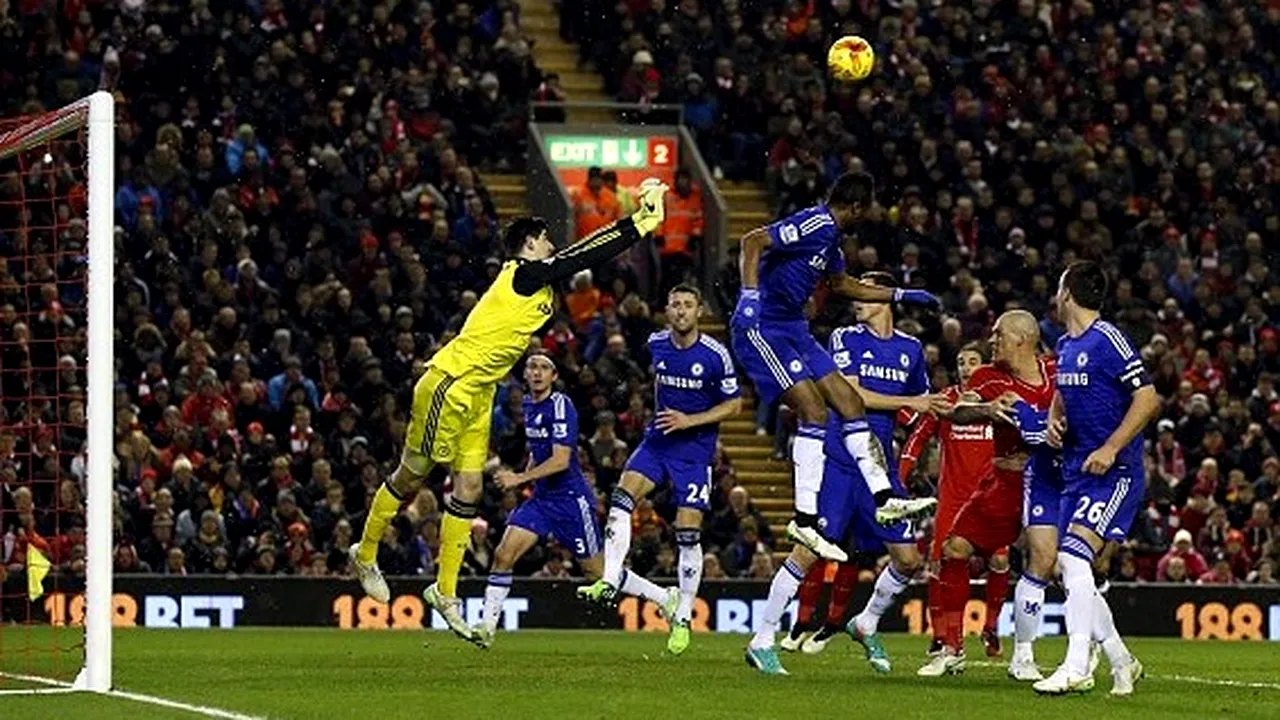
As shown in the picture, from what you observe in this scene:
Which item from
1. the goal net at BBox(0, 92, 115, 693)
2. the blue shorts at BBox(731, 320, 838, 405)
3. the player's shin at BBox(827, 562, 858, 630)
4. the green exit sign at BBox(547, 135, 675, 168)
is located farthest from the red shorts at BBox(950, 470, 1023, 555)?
the green exit sign at BBox(547, 135, 675, 168)

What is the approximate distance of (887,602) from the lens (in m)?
20.2

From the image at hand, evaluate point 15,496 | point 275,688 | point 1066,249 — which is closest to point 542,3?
point 1066,249

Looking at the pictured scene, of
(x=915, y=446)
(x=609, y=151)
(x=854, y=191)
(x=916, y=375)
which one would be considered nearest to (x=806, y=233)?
(x=854, y=191)

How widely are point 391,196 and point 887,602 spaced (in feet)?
42.0

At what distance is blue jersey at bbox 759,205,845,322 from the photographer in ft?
60.5

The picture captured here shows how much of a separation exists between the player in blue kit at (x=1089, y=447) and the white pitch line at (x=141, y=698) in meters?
4.77

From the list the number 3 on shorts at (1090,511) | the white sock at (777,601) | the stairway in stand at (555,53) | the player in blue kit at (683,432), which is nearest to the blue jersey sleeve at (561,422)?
the player in blue kit at (683,432)

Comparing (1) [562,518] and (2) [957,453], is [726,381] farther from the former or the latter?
(1) [562,518]

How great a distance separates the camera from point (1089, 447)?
55.1 ft

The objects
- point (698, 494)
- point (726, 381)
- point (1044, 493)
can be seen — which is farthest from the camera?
point (726, 381)

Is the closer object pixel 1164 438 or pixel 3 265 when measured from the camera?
pixel 3 265

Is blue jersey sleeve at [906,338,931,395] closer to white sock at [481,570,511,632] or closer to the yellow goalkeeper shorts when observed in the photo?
the yellow goalkeeper shorts

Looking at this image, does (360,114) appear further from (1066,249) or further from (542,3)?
(1066,249)

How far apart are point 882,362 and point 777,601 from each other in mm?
2191
